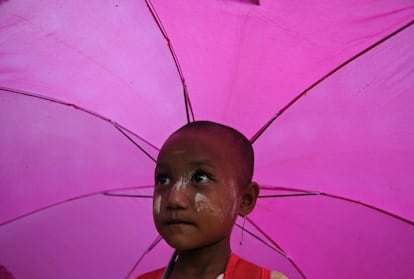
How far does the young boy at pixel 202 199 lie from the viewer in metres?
1.76

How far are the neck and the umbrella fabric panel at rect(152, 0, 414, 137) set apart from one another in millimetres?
558

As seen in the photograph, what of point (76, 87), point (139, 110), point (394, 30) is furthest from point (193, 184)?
point (394, 30)

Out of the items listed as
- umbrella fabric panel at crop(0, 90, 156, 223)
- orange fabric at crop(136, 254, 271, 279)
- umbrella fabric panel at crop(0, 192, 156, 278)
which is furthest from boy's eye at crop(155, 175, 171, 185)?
umbrella fabric panel at crop(0, 192, 156, 278)

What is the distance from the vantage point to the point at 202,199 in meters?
1.79

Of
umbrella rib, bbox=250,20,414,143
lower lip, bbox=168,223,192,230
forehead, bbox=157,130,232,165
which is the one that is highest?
umbrella rib, bbox=250,20,414,143

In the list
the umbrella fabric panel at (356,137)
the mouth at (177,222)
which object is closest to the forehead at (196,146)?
the mouth at (177,222)

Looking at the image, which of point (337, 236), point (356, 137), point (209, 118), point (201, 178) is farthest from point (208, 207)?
point (337, 236)

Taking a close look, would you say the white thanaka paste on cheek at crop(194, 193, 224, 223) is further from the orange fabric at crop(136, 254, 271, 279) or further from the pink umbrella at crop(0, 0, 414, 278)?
the pink umbrella at crop(0, 0, 414, 278)

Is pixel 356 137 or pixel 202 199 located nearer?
pixel 202 199

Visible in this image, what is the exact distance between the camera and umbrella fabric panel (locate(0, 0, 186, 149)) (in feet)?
6.92

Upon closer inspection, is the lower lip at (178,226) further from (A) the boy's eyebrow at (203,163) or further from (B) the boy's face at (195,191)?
(A) the boy's eyebrow at (203,163)

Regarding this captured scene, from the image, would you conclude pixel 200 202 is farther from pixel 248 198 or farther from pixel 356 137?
pixel 356 137

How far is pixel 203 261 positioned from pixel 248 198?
0.31 meters

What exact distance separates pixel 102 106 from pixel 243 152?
68cm
